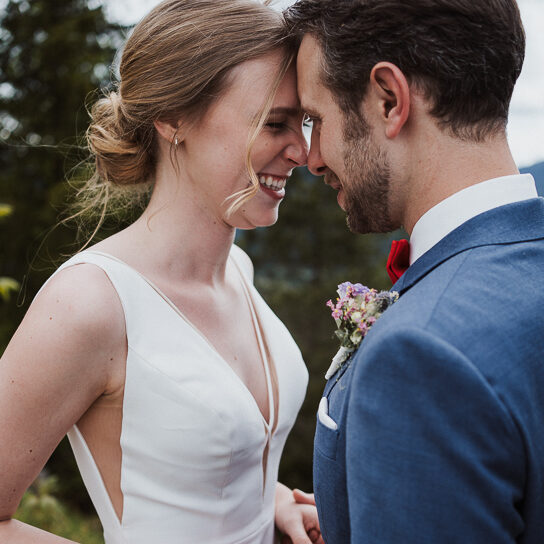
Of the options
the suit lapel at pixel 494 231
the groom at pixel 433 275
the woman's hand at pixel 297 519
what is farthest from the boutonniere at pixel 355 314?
the woman's hand at pixel 297 519

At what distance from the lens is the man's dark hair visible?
167cm

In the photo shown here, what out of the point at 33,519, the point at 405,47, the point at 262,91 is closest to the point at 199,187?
the point at 262,91

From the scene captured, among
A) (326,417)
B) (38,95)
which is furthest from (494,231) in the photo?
(38,95)

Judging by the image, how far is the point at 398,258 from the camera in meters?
1.98

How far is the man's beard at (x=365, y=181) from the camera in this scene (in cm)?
186

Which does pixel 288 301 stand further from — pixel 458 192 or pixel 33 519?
pixel 458 192

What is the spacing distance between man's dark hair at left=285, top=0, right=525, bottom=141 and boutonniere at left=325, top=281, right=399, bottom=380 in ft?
1.70

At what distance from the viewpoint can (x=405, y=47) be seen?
1.71 metres

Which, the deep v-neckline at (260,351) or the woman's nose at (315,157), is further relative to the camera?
the deep v-neckline at (260,351)

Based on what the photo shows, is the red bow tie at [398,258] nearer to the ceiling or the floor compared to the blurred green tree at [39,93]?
nearer to the ceiling

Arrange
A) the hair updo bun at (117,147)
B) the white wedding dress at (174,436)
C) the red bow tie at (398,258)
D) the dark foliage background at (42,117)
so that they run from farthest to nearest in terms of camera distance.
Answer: the dark foliage background at (42,117)
the hair updo bun at (117,147)
the white wedding dress at (174,436)
the red bow tie at (398,258)

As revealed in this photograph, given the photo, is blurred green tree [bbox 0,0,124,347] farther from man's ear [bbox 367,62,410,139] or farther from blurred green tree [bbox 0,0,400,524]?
man's ear [bbox 367,62,410,139]

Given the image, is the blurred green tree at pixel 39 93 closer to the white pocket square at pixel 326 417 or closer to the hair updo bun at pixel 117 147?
the hair updo bun at pixel 117 147

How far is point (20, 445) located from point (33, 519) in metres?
6.44
